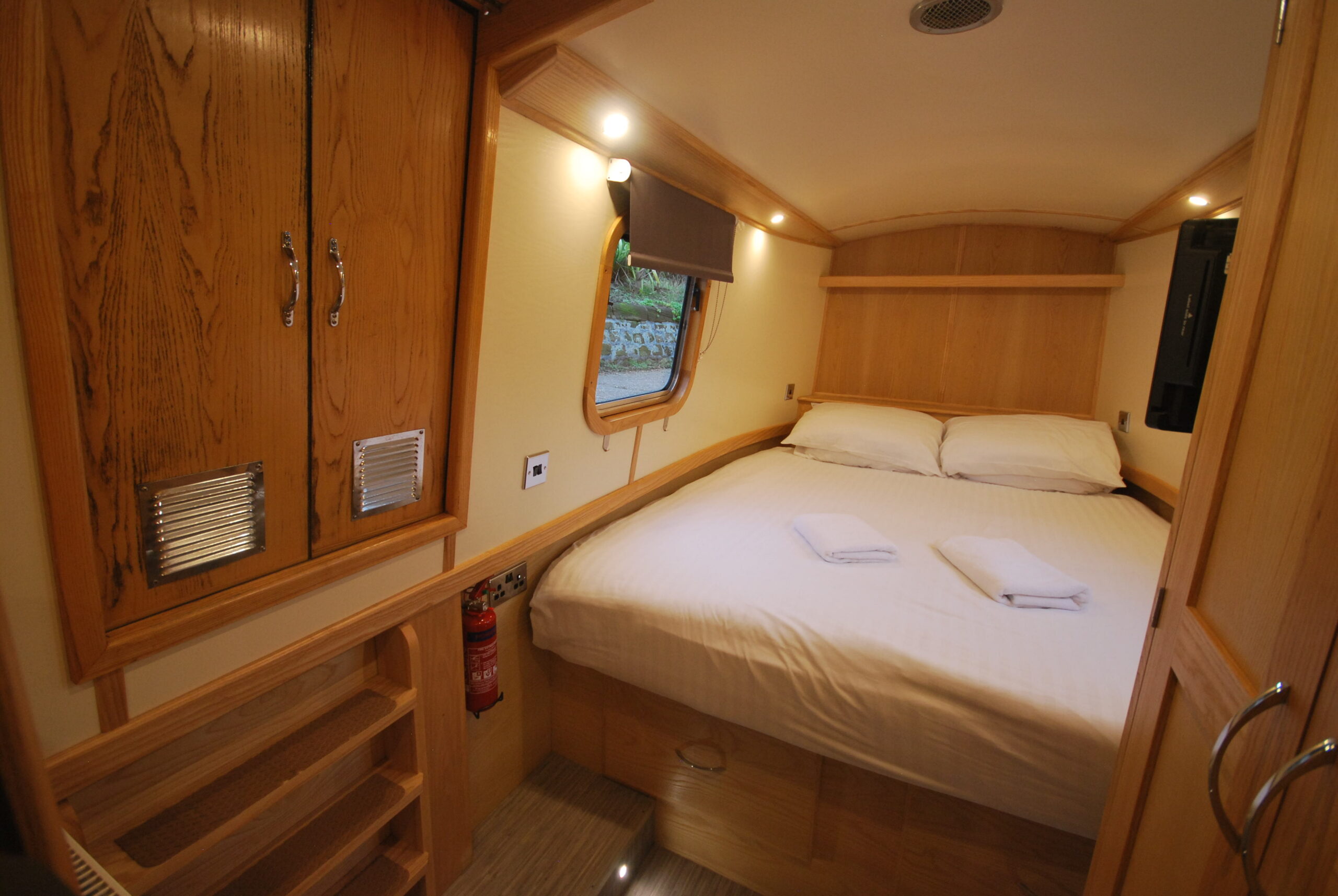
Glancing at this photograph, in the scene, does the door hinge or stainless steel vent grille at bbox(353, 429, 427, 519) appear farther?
stainless steel vent grille at bbox(353, 429, 427, 519)

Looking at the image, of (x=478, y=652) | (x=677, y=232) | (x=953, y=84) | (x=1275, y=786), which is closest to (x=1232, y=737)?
(x=1275, y=786)

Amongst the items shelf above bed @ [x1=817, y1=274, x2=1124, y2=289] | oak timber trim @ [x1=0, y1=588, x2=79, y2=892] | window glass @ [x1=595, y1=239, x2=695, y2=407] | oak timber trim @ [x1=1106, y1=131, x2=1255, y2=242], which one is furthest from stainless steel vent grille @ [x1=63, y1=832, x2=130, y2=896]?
shelf above bed @ [x1=817, y1=274, x2=1124, y2=289]

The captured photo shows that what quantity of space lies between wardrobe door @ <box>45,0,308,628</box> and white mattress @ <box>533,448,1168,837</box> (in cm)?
90

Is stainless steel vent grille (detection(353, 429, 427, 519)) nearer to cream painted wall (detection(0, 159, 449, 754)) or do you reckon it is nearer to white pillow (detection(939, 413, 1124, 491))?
cream painted wall (detection(0, 159, 449, 754))

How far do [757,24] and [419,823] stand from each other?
1.98 meters

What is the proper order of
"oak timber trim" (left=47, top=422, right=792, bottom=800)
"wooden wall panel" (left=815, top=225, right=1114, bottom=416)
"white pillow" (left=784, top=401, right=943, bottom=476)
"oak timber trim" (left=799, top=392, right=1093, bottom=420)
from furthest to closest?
"oak timber trim" (left=799, top=392, right=1093, bottom=420) < "wooden wall panel" (left=815, top=225, right=1114, bottom=416) < "white pillow" (left=784, top=401, right=943, bottom=476) < "oak timber trim" (left=47, top=422, right=792, bottom=800)

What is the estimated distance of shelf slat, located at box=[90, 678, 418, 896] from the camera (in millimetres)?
807

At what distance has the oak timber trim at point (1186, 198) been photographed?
1.77 m

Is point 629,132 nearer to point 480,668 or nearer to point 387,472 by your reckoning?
point 387,472

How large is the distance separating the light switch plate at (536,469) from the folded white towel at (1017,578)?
1300 mm

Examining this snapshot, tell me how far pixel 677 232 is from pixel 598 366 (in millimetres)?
576

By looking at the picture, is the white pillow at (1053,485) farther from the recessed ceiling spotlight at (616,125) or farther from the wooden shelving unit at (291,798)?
the wooden shelving unit at (291,798)

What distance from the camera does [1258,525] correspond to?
0.63 metres

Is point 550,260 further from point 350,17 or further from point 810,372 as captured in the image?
point 810,372
